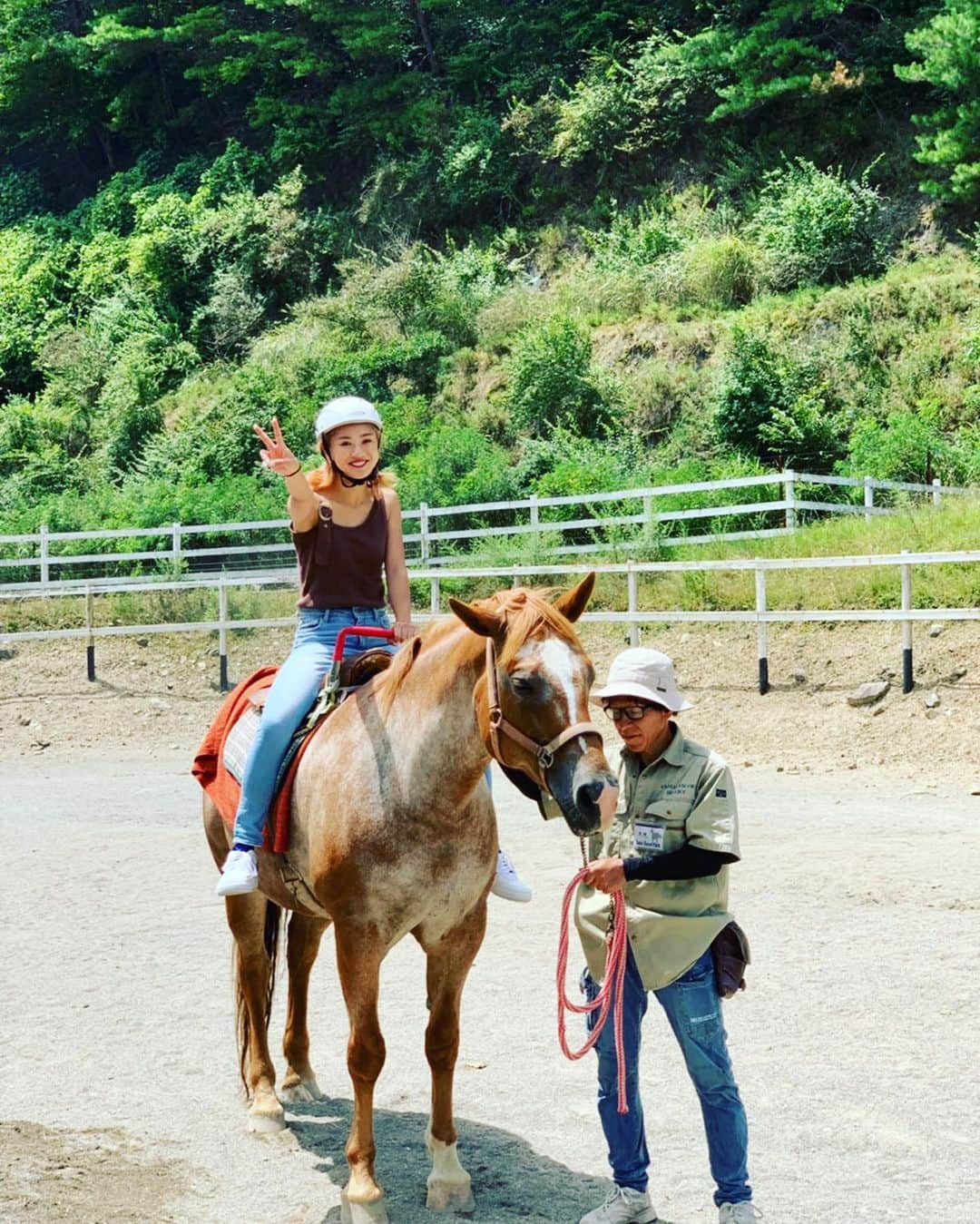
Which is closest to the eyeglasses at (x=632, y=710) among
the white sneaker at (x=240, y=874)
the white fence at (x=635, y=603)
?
the white sneaker at (x=240, y=874)

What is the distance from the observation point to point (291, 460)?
188 inches

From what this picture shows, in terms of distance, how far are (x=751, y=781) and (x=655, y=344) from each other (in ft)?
60.0

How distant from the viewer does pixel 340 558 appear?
16.6 feet

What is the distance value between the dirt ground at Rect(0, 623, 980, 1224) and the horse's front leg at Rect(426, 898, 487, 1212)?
0.19m

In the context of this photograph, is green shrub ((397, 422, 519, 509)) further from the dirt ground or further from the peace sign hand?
the peace sign hand

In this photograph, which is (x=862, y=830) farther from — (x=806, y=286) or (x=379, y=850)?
(x=806, y=286)

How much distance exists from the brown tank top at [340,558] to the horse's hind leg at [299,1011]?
4.27 ft

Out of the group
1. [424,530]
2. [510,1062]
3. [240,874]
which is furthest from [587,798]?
[424,530]

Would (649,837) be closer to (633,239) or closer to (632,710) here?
(632,710)

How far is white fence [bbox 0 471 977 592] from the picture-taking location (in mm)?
19781

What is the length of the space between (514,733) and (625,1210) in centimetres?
139

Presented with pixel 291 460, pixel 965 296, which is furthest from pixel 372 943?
pixel 965 296

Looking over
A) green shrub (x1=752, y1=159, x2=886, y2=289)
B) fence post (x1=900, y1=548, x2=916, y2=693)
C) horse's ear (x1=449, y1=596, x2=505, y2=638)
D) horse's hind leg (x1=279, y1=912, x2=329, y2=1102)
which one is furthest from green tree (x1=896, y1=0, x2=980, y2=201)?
horse's ear (x1=449, y1=596, x2=505, y2=638)

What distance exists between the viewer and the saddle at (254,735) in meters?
4.93
